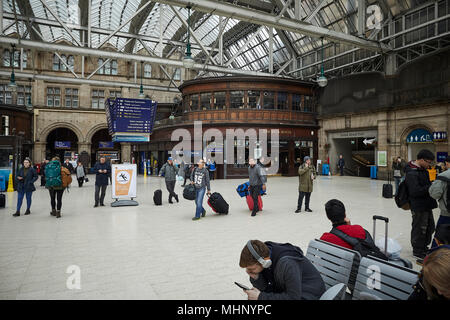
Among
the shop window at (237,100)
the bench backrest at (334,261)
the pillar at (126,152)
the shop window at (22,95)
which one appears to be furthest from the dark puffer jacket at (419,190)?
the shop window at (22,95)

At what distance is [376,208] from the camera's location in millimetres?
9594

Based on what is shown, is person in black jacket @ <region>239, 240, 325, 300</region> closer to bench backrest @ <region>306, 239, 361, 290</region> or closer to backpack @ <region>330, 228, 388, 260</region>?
bench backrest @ <region>306, 239, 361, 290</region>

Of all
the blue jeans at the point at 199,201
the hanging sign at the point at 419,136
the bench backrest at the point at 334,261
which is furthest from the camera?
the hanging sign at the point at 419,136

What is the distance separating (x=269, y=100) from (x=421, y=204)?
20.5m

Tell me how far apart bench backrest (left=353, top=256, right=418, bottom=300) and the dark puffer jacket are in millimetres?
2988

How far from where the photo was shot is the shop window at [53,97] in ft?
114

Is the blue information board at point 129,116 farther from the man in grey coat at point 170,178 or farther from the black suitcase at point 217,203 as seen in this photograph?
the black suitcase at point 217,203

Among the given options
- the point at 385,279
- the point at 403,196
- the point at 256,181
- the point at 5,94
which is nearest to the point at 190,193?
the point at 256,181

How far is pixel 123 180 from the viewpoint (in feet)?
36.1

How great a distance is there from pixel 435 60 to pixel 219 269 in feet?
65.8

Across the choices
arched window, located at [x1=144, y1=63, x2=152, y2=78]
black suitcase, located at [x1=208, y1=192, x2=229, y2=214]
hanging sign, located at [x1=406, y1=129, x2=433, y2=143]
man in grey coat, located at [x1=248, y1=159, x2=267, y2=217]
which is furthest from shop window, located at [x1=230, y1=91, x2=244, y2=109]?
arched window, located at [x1=144, y1=63, x2=152, y2=78]

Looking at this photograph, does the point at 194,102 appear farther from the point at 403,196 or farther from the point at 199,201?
the point at 403,196

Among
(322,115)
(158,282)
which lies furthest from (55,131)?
(158,282)

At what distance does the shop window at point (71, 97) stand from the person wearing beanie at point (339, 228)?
38.3m
